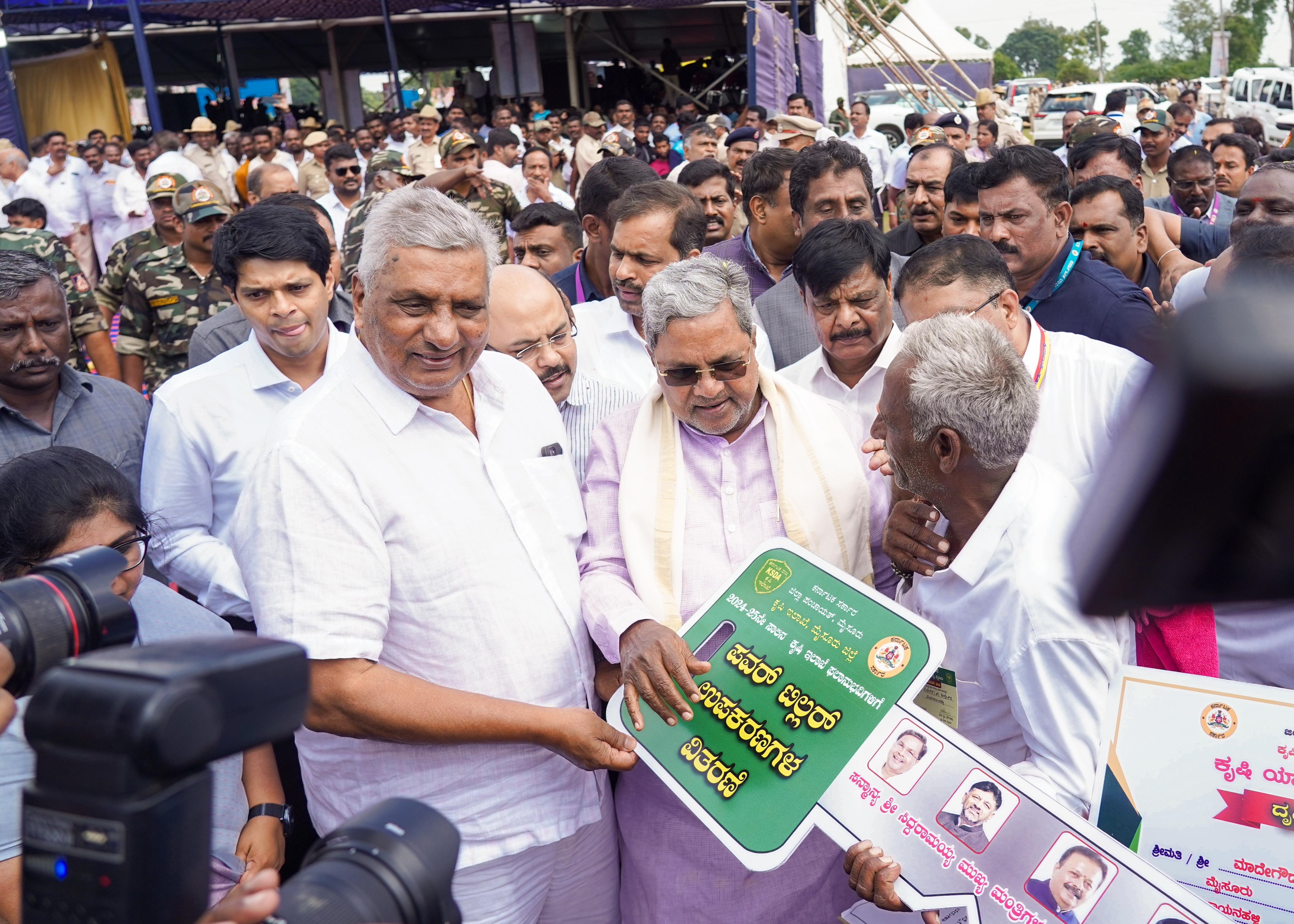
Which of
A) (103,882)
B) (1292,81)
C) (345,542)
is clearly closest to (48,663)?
(103,882)

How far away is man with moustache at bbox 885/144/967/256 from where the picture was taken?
5.49 metres

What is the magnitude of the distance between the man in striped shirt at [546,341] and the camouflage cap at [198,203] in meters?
2.52

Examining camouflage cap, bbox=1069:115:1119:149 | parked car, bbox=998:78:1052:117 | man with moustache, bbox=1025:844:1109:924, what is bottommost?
man with moustache, bbox=1025:844:1109:924

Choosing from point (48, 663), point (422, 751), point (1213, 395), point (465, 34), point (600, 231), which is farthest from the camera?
point (465, 34)

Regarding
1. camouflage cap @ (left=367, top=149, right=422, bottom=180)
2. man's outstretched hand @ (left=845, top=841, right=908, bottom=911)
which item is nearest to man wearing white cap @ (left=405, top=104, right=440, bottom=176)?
camouflage cap @ (left=367, top=149, right=422, bottom=180)

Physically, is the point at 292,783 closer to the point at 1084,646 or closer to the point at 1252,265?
the point at 1084,646

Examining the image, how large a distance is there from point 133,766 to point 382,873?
284 mm

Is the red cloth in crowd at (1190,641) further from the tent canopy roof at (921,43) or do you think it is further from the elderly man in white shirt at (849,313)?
the tent canopy roof at (921,43)

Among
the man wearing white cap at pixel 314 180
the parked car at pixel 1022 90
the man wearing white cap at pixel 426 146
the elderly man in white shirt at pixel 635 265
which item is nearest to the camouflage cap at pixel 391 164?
the man wearing white cap at pixel 314 180

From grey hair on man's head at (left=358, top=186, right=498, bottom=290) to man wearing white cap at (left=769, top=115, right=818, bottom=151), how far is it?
536 cm

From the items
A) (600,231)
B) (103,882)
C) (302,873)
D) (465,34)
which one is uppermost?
(465,34)

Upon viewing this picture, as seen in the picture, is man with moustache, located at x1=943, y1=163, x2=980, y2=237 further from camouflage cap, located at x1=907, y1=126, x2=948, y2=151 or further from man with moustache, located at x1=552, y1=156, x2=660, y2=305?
camouflage cap, located at x1=907, y1=126, x2=948, y2=151

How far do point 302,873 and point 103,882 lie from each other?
7.9 inches

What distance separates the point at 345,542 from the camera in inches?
79.1
